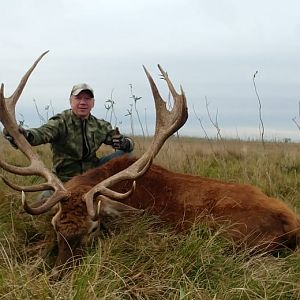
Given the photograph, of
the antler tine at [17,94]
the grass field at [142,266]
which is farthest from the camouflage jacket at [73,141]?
the grass field at [142,266]

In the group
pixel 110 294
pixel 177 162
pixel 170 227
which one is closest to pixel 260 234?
pixel 170 227

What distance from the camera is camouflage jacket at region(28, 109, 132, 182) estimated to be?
652cm

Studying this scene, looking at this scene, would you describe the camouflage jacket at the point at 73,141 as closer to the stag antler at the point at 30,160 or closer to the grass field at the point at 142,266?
the stag antler at the point at 30,160

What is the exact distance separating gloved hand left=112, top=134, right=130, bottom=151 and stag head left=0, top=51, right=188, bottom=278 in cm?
129

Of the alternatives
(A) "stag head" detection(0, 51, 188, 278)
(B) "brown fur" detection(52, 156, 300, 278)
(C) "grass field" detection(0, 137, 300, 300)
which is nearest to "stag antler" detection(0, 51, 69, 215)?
(A) "stag head" detection(0, 51, 188, 278)

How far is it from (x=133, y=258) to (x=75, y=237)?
1.52ft

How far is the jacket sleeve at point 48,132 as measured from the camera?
235 inches

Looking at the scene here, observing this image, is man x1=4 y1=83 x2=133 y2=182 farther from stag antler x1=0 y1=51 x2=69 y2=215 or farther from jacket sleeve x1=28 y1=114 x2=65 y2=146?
stag antler x1=0 y1=51 x2=69 y2=215

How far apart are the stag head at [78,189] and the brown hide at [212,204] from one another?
245mm

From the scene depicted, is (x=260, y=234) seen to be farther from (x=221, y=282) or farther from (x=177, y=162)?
(x=177, y=162)

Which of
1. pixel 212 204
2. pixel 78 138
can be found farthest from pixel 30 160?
pixel 212 204

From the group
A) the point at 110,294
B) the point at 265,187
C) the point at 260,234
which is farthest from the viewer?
the point at 265,187

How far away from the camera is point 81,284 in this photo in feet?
11.7

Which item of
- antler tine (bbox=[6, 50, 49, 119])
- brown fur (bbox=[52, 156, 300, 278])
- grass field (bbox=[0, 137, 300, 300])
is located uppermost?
antler tine (bbox=[6, 50, 49, 119])
